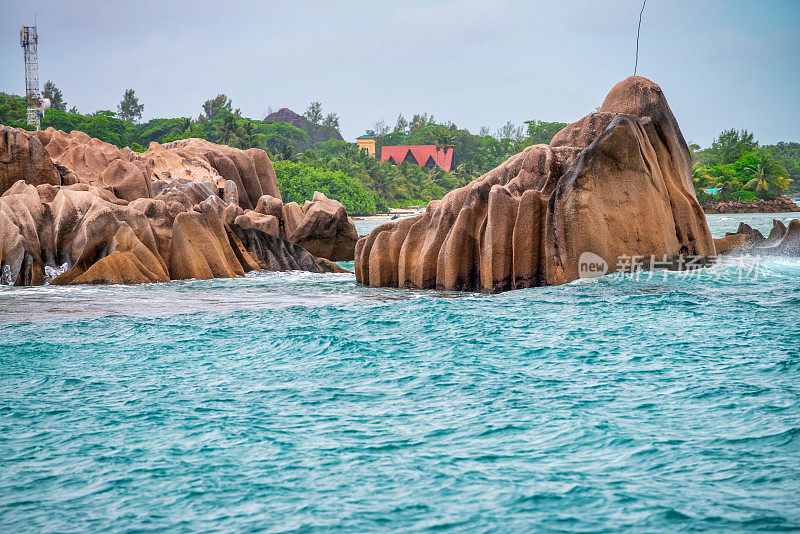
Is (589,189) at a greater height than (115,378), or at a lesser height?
greater

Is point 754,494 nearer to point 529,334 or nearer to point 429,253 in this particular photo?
point 529,334

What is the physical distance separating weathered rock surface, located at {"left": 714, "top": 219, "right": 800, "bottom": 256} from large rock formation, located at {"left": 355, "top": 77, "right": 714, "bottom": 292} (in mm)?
3541

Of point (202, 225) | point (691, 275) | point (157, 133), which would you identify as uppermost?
point (157, 133)

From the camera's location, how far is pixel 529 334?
10.7 m

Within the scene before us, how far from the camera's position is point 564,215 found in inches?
564

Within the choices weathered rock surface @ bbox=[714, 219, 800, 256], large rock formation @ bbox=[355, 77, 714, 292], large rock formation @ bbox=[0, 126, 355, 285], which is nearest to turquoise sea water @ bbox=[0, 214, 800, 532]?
large rock formation @ bbox=[355, 77, 714, 292]

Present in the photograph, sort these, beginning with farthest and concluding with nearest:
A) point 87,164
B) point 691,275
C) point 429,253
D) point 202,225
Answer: point 87,164, point 202,225, point 429,253, point 691,275

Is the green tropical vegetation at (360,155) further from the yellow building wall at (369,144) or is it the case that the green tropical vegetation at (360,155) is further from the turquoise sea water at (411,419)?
the turquoise sea water at (411,419)

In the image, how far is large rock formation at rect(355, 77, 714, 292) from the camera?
1452 centimetres

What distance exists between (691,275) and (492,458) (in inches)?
425

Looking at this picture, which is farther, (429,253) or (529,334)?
(429,253)

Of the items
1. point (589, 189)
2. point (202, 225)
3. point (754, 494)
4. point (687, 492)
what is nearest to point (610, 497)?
point (687, 492)

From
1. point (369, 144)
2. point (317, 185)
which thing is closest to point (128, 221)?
point (317, 185)

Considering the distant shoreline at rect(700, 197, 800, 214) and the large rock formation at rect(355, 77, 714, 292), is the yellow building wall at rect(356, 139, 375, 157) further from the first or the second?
the large rock formation at rect(355, 77, 714, 292)
